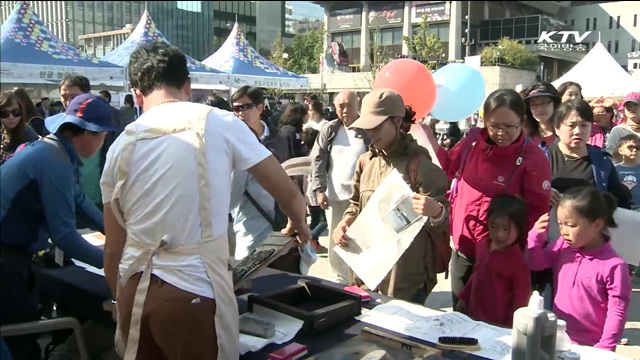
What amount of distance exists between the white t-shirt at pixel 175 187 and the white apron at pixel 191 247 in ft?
0.04

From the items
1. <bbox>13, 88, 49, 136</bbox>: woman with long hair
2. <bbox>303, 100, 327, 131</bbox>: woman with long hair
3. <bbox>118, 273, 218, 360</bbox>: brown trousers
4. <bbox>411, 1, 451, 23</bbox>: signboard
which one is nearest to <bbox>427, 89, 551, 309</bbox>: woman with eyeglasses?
<bbox>118, 273, 218, 360</bbox>: brown trousers

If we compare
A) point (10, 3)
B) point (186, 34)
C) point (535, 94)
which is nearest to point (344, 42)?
point (186, 34)

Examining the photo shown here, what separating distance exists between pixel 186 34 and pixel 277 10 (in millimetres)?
16881

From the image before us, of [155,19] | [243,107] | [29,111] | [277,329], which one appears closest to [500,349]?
[277,329]

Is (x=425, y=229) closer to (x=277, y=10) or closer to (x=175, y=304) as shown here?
(x=175, y=304)

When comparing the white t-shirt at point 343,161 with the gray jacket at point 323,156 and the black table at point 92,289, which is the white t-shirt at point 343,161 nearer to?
the gray jacket at point 323,156

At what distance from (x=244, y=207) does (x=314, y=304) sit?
964 mm

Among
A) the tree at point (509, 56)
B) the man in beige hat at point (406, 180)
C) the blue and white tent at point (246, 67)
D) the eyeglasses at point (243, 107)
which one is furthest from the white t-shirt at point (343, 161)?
the tree at point (509, 56)

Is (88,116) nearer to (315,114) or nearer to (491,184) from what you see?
(491,184)

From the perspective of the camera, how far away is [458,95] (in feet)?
12.1

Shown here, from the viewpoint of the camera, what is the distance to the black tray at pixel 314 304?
1.73 metres

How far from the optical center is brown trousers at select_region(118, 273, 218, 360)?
1.42 metres

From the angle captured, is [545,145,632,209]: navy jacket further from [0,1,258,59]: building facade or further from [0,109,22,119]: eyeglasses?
[0,1,258,59]: building facade

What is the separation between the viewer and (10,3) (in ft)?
184
